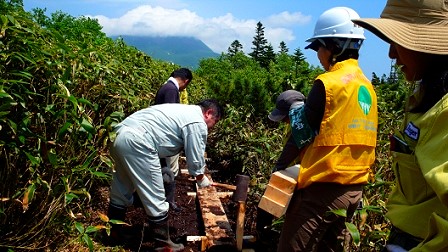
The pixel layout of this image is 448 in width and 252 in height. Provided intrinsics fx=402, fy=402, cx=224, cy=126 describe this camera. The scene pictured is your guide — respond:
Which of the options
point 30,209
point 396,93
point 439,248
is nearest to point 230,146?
point 396,93

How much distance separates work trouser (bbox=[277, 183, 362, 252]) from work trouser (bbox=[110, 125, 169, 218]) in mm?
1539

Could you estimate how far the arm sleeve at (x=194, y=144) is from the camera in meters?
3.65

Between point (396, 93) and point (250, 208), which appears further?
point (396, 93)

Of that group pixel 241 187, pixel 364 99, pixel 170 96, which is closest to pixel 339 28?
pixel 364 99

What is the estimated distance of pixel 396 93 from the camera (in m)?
5.44

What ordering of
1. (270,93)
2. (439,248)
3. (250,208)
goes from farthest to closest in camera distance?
1. (270,93)
2. (250,208)
3. (439,248)

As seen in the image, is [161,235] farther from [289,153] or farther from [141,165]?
[289,153]

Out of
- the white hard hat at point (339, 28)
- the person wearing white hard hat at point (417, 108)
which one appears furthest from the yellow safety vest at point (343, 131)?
the person wearing white hard hat at point (417, 108)

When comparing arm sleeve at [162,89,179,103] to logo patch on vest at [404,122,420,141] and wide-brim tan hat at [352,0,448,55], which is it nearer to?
wide-brim tan hat at [352,0,448,55]

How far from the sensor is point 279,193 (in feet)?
8.07

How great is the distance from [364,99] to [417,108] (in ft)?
3.20

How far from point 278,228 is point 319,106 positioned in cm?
182

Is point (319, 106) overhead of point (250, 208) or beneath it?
overhead

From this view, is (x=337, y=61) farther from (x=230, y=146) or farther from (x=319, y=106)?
(x=230, y=146)
